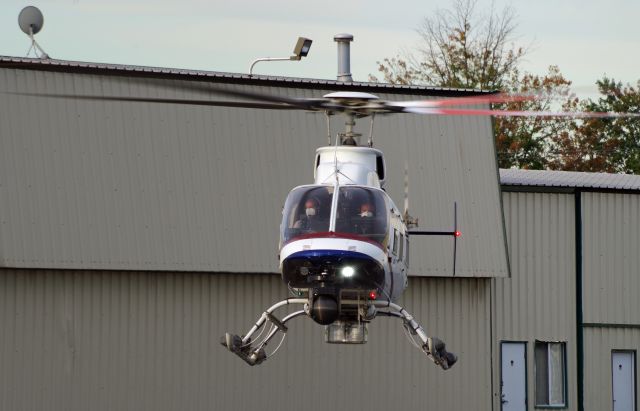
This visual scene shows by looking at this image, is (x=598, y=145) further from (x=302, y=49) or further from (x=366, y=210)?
(x=366, y=210)

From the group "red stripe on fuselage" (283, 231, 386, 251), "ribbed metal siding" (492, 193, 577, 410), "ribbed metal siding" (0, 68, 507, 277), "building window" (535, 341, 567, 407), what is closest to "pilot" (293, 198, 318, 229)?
"red stripe on fuselage" (283, 231, 386, 251)

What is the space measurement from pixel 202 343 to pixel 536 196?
9175 millimetres

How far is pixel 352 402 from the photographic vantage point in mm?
30312

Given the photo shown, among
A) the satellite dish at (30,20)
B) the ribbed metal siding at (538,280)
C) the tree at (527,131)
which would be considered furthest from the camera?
the tree at (527,131)

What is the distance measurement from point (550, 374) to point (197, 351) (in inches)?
351

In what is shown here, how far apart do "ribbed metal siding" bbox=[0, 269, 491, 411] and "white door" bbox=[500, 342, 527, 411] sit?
0.85 m

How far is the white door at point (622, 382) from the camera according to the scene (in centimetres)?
3312

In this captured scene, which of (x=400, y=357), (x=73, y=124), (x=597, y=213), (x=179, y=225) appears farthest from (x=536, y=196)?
(x=73, y=124)

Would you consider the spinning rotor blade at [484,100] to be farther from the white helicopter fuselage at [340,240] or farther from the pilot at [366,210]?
the pilot at [366,210]

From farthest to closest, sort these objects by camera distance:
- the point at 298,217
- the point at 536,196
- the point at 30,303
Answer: the point at 536,196 → the point at 30,303 → the point at 298,217

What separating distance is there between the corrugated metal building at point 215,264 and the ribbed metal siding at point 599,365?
0.05 meters

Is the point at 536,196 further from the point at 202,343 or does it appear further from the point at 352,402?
the point at 202,343

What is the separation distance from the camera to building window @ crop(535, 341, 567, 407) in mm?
32609

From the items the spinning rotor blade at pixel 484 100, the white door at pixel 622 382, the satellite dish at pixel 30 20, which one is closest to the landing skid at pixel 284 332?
the spinning rotor blade at pixel 484 100
